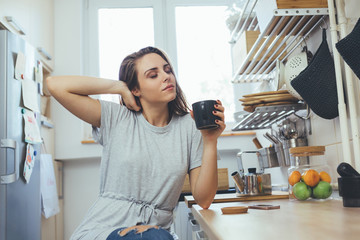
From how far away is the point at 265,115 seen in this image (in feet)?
5.84

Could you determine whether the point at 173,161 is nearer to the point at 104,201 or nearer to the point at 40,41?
the point at 104,201

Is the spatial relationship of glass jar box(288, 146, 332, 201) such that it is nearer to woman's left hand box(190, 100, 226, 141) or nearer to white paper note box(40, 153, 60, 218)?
woman's left hand box(190, 100, 226, 141)

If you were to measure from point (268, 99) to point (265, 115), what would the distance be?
21cm

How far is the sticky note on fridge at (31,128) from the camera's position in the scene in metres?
2.13

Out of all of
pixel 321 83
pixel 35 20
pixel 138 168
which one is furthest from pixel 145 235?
pixel 35 20

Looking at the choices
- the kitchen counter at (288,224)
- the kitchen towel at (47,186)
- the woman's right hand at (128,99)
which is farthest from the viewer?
the kitchen towel at (47,186)

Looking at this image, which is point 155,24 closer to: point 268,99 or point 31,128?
point 31,128

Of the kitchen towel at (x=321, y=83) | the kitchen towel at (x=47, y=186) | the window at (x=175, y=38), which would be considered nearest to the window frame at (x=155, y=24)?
the window at (x=175, y=38)

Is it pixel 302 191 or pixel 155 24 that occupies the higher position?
pixel 155 24

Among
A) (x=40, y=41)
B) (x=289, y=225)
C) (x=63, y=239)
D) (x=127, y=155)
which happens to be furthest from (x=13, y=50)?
(x=289, y=225)

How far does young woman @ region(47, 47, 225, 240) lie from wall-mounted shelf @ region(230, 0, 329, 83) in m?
0.44

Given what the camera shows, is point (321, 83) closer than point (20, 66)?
Yes

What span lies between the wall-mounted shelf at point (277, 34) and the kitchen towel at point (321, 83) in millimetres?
151

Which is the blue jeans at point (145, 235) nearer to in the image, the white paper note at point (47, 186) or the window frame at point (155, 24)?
the white paper note at point (47, 186)
